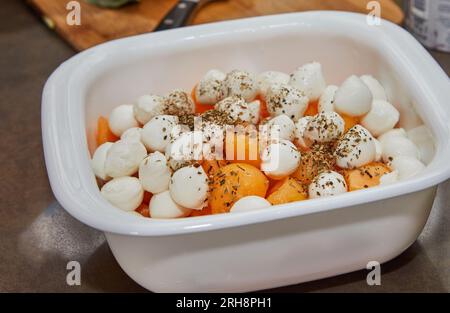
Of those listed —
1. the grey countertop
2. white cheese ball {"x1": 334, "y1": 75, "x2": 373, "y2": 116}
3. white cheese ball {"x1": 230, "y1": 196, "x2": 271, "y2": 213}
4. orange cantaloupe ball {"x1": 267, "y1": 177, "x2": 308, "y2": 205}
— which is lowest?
the grey countertop

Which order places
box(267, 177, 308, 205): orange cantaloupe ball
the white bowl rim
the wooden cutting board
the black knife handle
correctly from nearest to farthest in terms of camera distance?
the white bowl rim → box(267, 177, 308, 205): orange cantaloupe ball → the black knife handle → the wooden cutting board

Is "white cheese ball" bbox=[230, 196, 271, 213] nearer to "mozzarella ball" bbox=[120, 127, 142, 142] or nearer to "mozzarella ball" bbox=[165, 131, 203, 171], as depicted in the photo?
"mozzarella ball" bbox=[165, 131, 203, 171]

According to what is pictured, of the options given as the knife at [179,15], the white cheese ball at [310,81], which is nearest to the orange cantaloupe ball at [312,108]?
the white cheese ball at [310,81]

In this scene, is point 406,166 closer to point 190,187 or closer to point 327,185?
point 327,185

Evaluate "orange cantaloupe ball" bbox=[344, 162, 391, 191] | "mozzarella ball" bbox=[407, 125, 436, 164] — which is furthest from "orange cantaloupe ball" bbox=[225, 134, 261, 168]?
"mozzarella ball" bbox=[407, 125, 436, 164]
